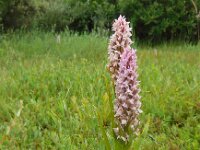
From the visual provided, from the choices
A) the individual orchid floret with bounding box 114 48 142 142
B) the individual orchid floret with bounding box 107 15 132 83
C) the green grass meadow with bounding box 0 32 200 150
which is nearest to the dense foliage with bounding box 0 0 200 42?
the green grass meadow with bounding box 0 32 200 150

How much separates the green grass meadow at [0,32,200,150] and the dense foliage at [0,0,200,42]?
384 centimetres

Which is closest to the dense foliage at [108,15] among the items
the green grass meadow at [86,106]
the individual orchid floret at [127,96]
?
the green grass meadow at [86,106]

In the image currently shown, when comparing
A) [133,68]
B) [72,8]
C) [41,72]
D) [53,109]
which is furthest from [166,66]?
[72,8]

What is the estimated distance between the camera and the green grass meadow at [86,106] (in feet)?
12.9

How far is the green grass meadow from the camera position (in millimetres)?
3939

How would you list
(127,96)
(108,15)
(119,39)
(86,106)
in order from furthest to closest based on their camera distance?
(108,15) < (86,106) < (119,39) < (127,96)

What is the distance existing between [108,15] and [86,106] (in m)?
7.70

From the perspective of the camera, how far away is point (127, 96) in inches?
98.9

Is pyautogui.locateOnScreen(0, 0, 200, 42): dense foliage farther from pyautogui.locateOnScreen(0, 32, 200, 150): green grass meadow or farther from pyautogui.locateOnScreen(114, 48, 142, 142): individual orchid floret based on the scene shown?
pyautogui.locateOnScreen(114, 48, 142, 142): individual orchid floret

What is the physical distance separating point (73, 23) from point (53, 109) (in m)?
8.37

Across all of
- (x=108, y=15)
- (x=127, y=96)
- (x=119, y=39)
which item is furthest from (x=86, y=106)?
(x=108, y=15)

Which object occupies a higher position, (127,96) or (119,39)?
(119,39)

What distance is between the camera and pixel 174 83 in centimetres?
541

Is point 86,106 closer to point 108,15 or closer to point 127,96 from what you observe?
point 127,96
